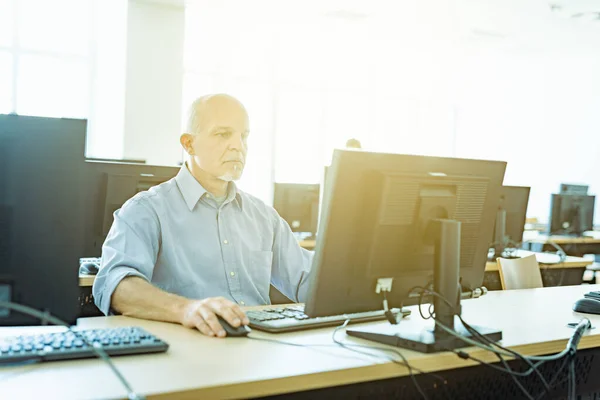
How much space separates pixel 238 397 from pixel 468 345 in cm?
60

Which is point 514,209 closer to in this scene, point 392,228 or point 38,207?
point 392,228

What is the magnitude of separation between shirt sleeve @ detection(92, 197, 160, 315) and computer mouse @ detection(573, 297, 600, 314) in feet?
4.28

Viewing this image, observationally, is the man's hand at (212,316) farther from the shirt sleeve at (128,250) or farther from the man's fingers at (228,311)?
the shirt sleeve at (128,250)

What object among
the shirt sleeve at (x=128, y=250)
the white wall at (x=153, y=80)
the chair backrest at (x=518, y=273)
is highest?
the white wall at (x=153, y=80)

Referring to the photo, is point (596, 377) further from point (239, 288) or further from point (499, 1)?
point (499, 1)

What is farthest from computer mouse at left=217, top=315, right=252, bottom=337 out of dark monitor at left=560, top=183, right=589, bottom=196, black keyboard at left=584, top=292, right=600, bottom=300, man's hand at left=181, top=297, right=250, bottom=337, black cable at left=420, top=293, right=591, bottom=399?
dark monitor at left=560, top=183, right=589, bottom=196

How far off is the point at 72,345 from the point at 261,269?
3.26ft

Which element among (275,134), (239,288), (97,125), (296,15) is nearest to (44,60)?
(97,125)

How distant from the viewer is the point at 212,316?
1.50 meters

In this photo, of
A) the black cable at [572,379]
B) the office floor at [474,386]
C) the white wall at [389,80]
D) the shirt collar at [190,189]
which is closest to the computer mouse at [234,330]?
the office floor at [474,386]

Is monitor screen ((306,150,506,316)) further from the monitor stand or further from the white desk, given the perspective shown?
the white desk

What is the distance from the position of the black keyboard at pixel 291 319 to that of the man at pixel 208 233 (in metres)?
0.35

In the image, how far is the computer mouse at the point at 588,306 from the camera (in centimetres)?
202

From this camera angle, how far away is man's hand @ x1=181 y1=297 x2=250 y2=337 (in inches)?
58.3
